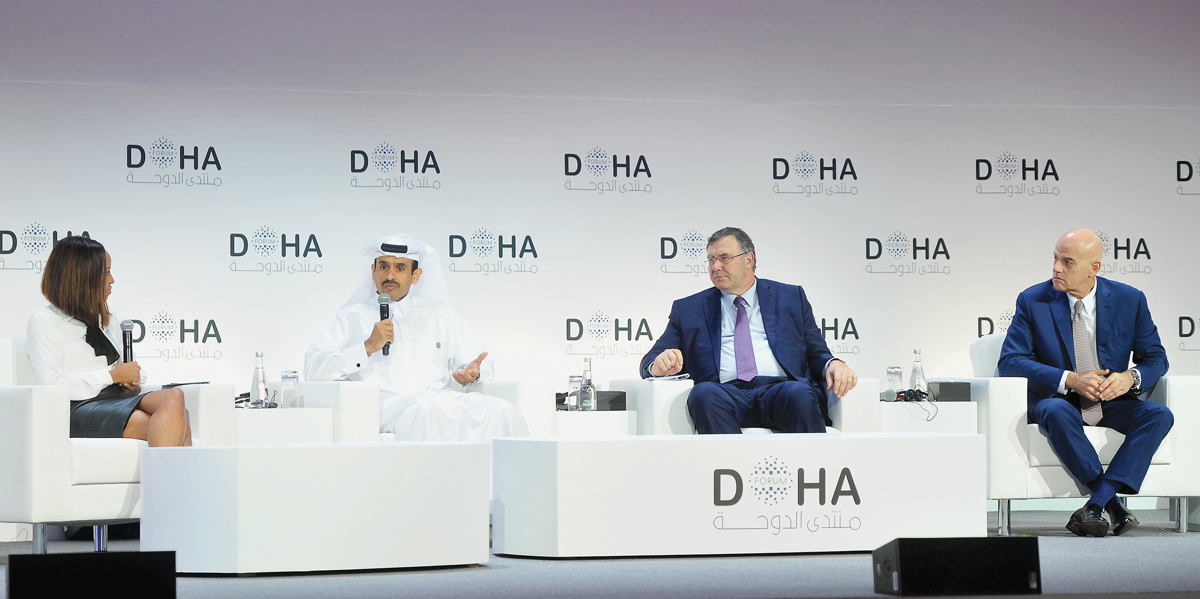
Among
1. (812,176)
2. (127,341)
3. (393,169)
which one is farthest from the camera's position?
(812,176)

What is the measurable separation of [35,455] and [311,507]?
3.37 feet

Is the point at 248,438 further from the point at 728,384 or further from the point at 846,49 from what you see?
the point at 846,49

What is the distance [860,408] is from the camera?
194 inches

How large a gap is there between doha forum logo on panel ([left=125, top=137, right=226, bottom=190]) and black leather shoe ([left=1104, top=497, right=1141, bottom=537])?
14.0ft

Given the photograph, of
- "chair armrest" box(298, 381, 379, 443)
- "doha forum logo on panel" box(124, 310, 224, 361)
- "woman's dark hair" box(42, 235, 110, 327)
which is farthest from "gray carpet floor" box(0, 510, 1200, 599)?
"doha forum logo on panel" box(124, 310, 224, 361)

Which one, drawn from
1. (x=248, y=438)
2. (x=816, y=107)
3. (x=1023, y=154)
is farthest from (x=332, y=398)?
(x=1023, y=154)

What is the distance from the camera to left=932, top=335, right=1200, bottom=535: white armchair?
4628mm

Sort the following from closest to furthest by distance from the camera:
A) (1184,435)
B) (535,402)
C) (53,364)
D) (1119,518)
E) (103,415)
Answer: (103,415)
(53,364)
(1119,518)
(1184,435)
(535,402)

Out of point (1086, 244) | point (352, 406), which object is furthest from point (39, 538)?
point (1086, 244)

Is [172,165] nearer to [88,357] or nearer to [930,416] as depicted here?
[88,357]

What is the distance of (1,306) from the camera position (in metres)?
5.71

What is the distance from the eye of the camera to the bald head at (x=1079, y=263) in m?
4.95

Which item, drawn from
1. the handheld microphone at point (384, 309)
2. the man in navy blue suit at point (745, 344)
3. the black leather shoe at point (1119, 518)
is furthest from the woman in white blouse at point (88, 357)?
the black leather shoe at point (1119, 518)

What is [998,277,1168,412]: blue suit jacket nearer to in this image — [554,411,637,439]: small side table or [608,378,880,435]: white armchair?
[608,378,880,435]: white armchair
